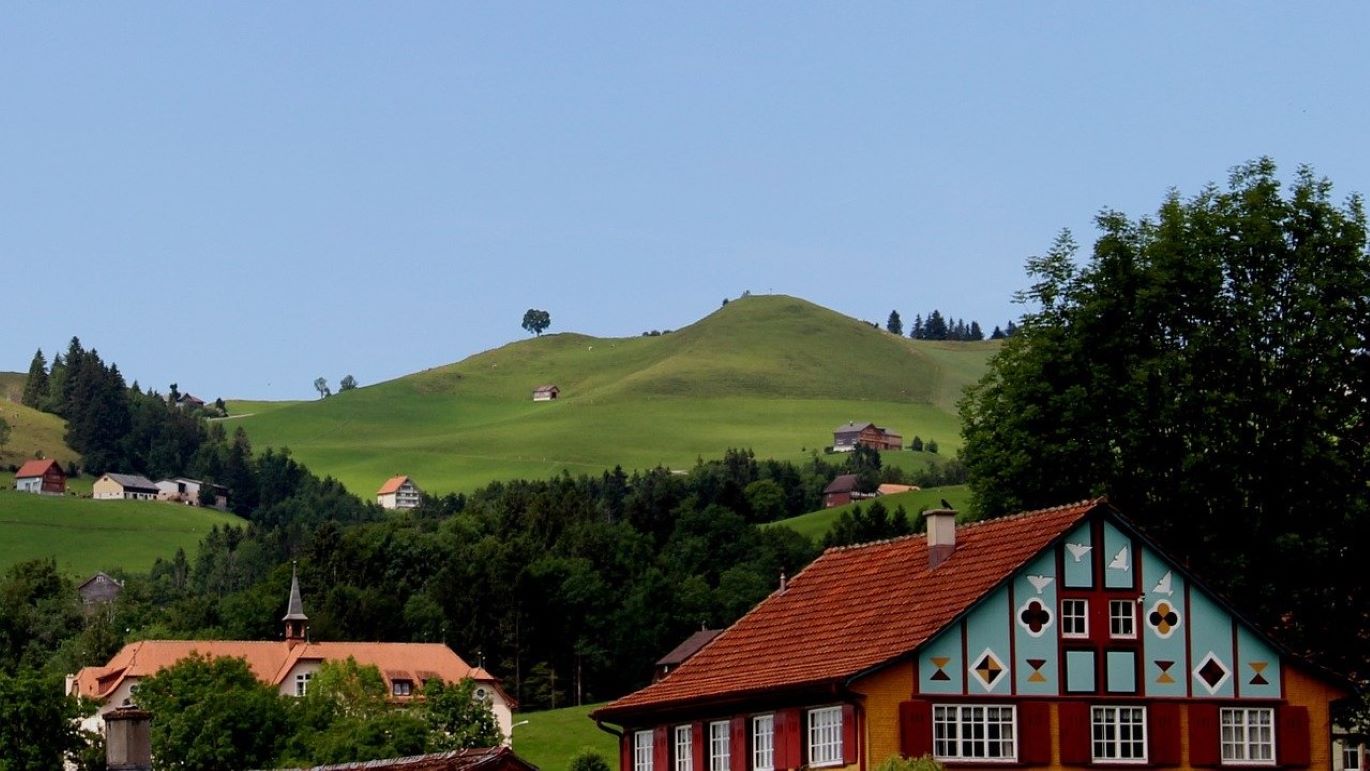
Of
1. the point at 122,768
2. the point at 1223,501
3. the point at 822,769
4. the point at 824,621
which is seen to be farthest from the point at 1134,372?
the point at 122,768

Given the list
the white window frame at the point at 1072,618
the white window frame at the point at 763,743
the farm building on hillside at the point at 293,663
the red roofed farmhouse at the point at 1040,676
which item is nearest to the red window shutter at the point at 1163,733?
the red roofed farmhouse at the point at 1040,676

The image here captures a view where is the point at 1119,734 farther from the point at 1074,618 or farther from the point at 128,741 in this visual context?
the point at 128,741

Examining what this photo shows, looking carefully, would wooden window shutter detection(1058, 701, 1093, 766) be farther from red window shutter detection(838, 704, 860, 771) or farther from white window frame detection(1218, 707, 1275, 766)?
red window shutter detection(838, 704, 860, 771)

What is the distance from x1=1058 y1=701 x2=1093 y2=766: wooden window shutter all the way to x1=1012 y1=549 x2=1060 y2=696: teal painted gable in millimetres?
460

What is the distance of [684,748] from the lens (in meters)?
55.4

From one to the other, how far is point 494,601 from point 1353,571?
431 feet

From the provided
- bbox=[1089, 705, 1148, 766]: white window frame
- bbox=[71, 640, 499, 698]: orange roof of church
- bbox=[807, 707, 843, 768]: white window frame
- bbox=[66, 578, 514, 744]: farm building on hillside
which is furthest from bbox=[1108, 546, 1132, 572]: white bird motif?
bbox=[71, 640, 499, 698]: orange roof of church

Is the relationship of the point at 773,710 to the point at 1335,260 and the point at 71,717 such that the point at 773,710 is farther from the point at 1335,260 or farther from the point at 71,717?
the point at 71,717

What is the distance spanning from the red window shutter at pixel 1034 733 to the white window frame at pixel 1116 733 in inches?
37.1

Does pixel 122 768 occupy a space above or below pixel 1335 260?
below

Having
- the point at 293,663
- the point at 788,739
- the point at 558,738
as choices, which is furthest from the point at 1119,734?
the point at 293,663

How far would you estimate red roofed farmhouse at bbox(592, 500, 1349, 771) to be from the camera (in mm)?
50438

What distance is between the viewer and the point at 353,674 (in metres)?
140

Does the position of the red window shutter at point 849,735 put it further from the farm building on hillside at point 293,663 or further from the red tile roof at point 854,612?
the farm building on hillside at point 293,663
